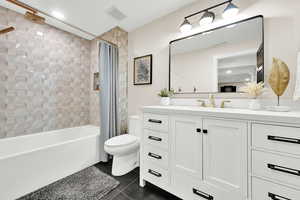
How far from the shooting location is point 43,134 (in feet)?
7.27

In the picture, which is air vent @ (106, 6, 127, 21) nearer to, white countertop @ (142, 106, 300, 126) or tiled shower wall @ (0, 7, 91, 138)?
tiled shower wall @ (0, 7, 91, 138)

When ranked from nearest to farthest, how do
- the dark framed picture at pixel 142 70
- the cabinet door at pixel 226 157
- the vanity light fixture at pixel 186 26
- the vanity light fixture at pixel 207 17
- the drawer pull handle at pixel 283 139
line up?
1. the drawer pull handle at pixel 283 139
2. the cabinet door at pixel 226 157
3. the vanity light fixture at pixel 207 17
4. the vanity light fixture at pixel 186 26
5. the dark framed picture at pixel 142 70

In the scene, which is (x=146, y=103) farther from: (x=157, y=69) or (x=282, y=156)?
(x=282, y=156)

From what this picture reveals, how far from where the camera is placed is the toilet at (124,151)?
170 cm

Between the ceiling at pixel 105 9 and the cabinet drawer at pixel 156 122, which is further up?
the ceiling at pixel 105 9

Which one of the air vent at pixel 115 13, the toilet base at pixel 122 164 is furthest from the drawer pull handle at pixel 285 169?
the air vent at pixel 115 13

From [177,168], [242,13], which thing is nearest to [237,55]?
[242,13]

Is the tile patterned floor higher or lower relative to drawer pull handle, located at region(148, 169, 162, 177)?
lower

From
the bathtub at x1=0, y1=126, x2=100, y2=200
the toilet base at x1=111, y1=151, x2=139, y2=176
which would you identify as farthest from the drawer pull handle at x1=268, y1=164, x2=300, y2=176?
the bathtub at x1=0, y1=126, x2=100, y2=200

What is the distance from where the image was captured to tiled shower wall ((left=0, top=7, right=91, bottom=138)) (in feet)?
6.25

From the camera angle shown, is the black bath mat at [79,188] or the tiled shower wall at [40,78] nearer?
the black bath mat at [79,188]

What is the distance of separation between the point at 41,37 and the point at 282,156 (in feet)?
11.1

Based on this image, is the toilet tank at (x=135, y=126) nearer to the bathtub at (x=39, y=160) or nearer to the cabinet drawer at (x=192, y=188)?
the bathtub at (x=39, y=160)

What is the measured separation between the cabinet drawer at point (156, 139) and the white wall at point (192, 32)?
0.71 m
